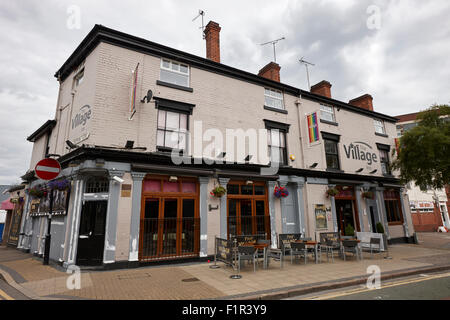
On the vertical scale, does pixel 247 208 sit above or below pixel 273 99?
below

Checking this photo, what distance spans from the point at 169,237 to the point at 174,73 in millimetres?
7550

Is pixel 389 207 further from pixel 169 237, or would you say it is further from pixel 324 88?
pixel 169 237

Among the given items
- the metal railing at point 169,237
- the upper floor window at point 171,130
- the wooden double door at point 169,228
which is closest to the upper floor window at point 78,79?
the upper floor window at point 171,130

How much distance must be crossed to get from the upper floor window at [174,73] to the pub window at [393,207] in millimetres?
16496

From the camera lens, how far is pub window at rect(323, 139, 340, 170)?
16.1 meters

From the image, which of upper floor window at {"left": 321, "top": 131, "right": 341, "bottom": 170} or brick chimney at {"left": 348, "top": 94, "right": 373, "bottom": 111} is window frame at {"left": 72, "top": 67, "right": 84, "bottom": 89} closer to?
upper floor window at {"left": 321, "top": 131, "right": 341, "bottom": 170}

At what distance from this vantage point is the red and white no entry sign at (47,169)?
7.99m

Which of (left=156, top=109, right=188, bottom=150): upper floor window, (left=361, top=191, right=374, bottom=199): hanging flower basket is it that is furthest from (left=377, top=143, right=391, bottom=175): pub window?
(left=156, top=109, right=188, bottom=150): upper floor window

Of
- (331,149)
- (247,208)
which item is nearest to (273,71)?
(331,149)

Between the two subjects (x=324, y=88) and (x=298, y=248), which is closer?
(x=298, y=248)

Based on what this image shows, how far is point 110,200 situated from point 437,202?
3489 centimetres

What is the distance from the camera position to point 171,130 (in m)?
11.1

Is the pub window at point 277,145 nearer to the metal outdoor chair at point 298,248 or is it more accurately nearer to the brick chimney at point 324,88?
the metal outdoor chair at point 298,248

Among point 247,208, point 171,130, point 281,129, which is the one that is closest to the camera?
point 171,130
